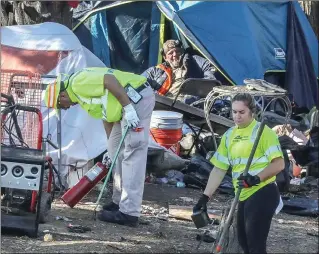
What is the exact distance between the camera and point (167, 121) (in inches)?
444

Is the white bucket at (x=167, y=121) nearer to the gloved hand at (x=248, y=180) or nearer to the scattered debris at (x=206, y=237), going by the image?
the scattered debris at (x=206, y=237)

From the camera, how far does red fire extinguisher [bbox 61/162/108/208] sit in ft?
29.6

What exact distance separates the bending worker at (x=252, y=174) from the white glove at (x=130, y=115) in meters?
1.46

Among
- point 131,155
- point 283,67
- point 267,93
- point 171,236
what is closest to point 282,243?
point 171,236

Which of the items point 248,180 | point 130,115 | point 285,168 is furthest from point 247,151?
point 285,168

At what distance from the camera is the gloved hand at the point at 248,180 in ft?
22.0

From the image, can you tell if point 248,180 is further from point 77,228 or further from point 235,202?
point 77,228

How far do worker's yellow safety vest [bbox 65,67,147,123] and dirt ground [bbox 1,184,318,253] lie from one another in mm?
1025

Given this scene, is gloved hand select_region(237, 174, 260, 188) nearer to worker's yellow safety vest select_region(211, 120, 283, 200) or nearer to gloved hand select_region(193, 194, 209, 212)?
worker's yellow safety vest select_region(211, 120, 283, 200)

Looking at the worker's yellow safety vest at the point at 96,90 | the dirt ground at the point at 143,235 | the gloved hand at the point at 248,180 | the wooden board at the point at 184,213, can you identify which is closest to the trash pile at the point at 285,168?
the dirt ground at the point at 143,235

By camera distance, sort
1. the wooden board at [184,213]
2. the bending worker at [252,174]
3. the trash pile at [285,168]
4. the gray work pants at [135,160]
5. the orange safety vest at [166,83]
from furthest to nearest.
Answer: the orange safety vest at [166,83], the trash pile at [285,168], the wooden board at [184,213], the gray work pants at [135,160], the bending worker at [252,174]

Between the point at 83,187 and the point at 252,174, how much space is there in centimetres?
257

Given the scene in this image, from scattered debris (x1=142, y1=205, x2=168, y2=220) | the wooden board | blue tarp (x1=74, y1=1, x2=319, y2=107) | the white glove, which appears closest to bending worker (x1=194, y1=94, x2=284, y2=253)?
the white glove

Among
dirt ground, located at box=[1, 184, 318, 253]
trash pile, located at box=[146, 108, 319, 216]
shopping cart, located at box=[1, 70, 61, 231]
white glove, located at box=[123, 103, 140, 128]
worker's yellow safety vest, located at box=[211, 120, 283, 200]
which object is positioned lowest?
trash pile, located at box=[146, 108, 319, 216]
